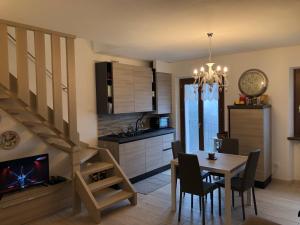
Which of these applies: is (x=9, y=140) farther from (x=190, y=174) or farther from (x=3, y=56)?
(x=190, y=174)

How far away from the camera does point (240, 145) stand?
448cm

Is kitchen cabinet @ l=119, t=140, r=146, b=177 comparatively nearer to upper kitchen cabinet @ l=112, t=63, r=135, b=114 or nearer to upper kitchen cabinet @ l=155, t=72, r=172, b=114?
upper kitchen cabinet @ l=112, t=63, r=135, b=114

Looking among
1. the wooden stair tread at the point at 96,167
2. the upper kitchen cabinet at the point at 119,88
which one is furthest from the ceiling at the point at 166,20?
the wooden stair tread at the point at 96,167

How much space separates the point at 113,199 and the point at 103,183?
28 centimetres

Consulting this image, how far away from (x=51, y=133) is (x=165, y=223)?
6.67 ft

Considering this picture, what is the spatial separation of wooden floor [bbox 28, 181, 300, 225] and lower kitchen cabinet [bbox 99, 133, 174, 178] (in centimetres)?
69

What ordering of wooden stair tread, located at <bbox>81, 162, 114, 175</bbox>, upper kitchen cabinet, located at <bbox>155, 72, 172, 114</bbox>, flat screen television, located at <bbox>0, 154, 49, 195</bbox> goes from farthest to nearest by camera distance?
upper kitchen cabinet, located at <bbox>155, 72, 172, 114</bbox> < wooden stair tread, located at <bbox>81, 162, 114, 175</bbox> < flat screen television, located at <bbox>0, 154, 49, 195</bbox>

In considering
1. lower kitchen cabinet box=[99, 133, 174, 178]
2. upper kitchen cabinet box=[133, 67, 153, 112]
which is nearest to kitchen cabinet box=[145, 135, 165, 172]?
lower kitchen cabinet box=[99, 133, 174, 178]

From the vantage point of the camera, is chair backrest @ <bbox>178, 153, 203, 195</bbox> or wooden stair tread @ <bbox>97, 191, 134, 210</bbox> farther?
wooden stair tread @ <bbox>97, 191, 134, 210</bbox>

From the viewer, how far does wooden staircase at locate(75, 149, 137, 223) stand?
10.9 ft

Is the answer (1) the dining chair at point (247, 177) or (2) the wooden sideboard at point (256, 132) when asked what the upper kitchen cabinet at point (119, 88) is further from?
(1) the dining chair at point (247, 177)

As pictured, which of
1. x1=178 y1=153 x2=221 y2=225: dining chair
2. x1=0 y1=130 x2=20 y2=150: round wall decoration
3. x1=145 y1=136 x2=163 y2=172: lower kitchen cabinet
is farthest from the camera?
x1=145 y1=136 x2=163 y2=172: lower kitchen cabinet

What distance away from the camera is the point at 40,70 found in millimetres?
2842

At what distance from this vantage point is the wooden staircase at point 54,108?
106 inches
